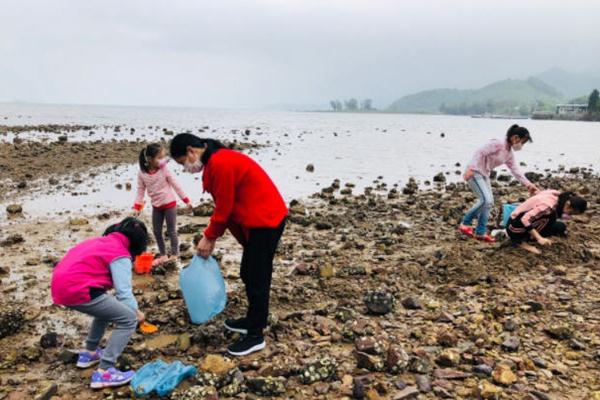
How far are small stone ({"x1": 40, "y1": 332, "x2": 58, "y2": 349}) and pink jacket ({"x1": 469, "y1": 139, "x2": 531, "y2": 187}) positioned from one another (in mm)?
7324

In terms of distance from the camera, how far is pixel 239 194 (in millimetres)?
4395

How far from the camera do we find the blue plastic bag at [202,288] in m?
4.89

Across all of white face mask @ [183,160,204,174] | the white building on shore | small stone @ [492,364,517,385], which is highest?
the white building on shore

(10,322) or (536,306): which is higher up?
(536,306)

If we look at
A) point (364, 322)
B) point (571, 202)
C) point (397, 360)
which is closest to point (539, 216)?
point (571, 202)

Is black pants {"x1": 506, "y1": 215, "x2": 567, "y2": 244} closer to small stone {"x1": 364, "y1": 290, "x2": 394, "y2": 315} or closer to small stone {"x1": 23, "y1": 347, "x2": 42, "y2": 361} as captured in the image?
small stone {"x1": 364, "y1": 290, "x2": 394, "y2": 315}

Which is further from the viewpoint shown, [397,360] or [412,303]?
[412,303]

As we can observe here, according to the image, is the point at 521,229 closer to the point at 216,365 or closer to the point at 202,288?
the point at 202,288

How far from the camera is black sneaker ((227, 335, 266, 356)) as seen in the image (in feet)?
15.3

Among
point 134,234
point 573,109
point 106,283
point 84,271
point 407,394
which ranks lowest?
point 407,394

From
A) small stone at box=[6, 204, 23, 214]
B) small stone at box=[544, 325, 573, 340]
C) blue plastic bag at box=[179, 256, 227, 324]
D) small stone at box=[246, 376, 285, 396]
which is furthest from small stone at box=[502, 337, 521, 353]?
small stone at box=[6, 204, 23, 214]

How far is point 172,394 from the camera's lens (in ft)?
13.0

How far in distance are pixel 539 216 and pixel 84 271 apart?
6.81m

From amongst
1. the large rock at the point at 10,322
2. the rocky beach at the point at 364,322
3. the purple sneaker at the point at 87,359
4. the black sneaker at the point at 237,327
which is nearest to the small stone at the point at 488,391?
the rocky beach at the point at 364,322
